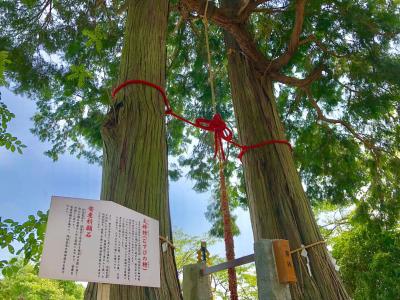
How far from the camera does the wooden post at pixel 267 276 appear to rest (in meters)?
1.66

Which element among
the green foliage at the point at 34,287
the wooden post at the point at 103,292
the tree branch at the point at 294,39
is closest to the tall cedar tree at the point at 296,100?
the tree branch at the point at 294,39

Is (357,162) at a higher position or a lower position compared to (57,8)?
lower

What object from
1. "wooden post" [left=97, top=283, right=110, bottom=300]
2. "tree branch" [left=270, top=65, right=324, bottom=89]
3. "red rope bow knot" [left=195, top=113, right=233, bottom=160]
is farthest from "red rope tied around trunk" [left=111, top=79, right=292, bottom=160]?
"wooden post" [left=97, top=283, right=110, bottom=300]

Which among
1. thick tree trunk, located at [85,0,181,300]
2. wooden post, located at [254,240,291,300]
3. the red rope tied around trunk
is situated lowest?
wooden post, located at [254,240,291,300]

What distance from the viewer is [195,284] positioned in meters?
2.13

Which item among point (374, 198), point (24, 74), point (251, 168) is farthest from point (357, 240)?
point (24, 74)

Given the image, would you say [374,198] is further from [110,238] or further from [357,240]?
[110,238]

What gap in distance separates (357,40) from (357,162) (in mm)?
1403

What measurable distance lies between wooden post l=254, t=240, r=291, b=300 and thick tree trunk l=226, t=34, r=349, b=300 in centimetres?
73

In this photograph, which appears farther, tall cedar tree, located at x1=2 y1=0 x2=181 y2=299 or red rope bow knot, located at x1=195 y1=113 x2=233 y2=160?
red rope bow knot, located at x1=195 y1=113 x2=233 y2=160

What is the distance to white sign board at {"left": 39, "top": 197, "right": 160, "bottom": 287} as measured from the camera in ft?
3.47

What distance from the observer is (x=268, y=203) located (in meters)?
2.79

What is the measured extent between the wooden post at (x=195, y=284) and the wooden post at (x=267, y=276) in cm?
49

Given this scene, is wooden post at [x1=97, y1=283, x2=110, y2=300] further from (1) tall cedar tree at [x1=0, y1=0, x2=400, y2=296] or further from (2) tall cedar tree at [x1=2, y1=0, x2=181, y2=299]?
(1) tall cedar tree at [x1=0, y1=0, x2=400, y2=296]
